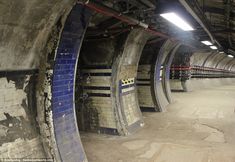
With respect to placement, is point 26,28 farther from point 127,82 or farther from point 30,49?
point 127,82

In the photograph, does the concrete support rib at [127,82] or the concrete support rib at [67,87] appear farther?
the concrete support rib at [127,82]

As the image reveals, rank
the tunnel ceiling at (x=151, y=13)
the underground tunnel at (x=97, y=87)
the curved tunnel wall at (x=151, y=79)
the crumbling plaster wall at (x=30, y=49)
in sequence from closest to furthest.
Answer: the crumbling plaster wall at (x=30, y=49), the underground tunnel at (x=97, y=87), the tunnel ceiling at (x=151, y=13), the curved tunnel wall at (x=151, y=79)

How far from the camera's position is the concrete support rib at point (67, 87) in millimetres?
4492

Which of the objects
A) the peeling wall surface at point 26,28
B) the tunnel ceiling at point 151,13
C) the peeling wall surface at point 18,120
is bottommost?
the peeling wall surface at point 18,120

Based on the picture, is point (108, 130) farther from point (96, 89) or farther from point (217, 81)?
point (217, 81)

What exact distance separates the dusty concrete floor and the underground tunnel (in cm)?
2

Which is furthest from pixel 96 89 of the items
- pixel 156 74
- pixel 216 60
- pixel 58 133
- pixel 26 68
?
pixel 216 60

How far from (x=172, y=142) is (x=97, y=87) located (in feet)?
8.07

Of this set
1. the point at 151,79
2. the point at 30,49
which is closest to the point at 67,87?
the point at 30,49

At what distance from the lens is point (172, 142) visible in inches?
260

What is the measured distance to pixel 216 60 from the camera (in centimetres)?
2506

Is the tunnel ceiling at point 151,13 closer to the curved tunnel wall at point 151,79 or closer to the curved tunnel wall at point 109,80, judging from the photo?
the curved tunnel wall at point 109,80

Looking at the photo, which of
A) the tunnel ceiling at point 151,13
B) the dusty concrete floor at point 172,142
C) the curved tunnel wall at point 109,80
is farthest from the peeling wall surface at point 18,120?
the curved tunnel wall at point 109,80

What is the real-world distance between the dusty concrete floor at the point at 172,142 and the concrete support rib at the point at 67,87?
3.07ft
